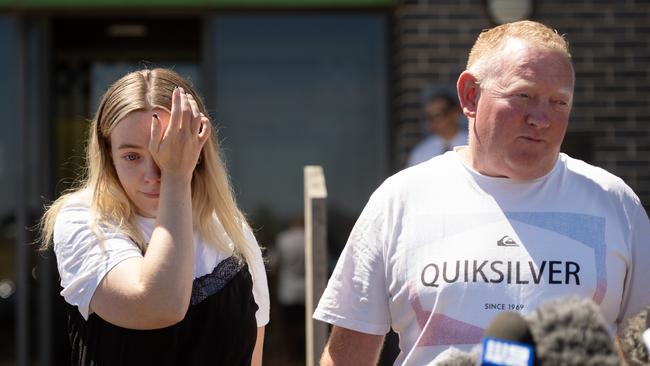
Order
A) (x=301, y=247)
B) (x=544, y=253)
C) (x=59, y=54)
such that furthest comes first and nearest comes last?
(x=59, y=54) < (x=301, y=247) < (x=544, y=253)

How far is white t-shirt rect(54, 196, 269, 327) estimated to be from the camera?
2180 mm

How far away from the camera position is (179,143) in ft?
6.98

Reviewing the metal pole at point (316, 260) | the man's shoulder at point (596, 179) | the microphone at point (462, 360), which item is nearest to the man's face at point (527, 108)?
the man's shoulder at point (596, 179)

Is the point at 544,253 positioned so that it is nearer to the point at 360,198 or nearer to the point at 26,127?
the point at 360,198

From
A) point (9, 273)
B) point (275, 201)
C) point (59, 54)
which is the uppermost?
point (59, 54)

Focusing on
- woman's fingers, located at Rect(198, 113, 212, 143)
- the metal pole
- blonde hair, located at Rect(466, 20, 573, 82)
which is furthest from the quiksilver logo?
the metal pole

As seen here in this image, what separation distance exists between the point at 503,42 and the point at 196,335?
106 cm

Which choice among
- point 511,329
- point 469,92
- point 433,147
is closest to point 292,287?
point 433,147

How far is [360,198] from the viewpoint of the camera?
674 centimetres

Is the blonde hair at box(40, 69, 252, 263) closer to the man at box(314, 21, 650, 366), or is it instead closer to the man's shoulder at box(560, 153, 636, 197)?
the man at box(314, 21, 650, 366)

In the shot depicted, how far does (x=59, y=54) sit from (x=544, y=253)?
5720 millimetres

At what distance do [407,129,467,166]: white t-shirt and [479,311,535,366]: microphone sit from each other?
4660 millimetres

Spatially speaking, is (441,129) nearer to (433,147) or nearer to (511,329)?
(433,147)

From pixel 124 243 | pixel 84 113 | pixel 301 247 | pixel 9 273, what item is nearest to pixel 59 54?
pixel 84 113
